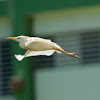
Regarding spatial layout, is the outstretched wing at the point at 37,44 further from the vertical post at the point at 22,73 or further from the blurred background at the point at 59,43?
the vertical post at the point at 22,73

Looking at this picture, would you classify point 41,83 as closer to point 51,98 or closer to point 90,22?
point 51,98

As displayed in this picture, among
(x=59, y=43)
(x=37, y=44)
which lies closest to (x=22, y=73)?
(x=59, y=43)

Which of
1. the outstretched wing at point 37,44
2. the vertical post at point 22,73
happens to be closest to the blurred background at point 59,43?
the vertical post at point 22,73

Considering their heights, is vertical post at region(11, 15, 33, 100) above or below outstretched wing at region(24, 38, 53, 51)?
below

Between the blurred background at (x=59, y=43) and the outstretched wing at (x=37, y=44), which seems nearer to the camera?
the outstretched wing at (x=37, y=44)

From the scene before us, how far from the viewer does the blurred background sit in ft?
20.9

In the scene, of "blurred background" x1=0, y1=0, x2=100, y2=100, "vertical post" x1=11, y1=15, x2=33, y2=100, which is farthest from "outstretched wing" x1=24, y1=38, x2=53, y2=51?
"vertical post" x1=11, y1=15, x2=33, y2=100

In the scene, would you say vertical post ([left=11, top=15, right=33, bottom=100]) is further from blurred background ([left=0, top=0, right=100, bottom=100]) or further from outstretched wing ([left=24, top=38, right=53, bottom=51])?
outstretched wing ([left=24, top=38, right=53, bottom=51])

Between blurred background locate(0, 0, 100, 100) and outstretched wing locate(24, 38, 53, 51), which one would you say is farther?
blurred background locate(0, 0, 100, 100)

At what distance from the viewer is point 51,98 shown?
6.62m

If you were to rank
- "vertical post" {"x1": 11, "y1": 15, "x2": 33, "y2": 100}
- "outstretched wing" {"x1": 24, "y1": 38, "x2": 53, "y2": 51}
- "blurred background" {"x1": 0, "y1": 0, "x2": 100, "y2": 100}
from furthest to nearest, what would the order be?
"vertical post" {"x1": 11, "y1": 15, "x2": 33, "y2": 100} → "blurred background" {"x1": 0, "y1": 0, "x2": 100, "y2": 100} → "outstretched wing" {"x1": 24, "y1": 38, "x2": 53, "y2": 51}

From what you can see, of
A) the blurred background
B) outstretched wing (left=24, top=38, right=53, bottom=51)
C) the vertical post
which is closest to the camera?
outstretched wing (left=24, top=38, right=53, bottom=51)

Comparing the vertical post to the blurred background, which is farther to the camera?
the vertical post

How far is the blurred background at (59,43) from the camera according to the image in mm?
6355
